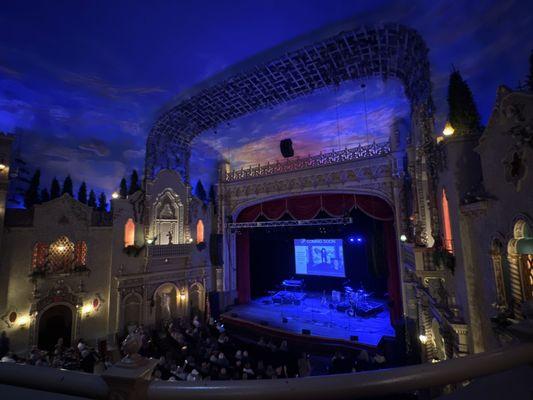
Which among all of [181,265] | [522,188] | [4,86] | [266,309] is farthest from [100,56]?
[266,309]

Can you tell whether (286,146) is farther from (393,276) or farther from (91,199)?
(91,199)

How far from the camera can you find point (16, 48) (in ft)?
28.5

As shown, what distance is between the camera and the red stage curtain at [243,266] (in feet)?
55.3

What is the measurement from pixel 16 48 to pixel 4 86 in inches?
108

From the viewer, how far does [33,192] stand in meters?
13.5

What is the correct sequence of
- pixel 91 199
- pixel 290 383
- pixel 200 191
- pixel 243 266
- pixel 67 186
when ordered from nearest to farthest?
pixel 290 383 < pixel 67 186 < pixel 91 199 < pixel 243 266 < pixel 200 191

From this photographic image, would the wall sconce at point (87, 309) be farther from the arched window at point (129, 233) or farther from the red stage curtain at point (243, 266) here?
the red stage curtain at point (243, 266)

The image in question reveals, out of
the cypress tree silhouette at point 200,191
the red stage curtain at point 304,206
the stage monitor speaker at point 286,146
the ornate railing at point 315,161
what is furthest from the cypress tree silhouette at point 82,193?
the red stage curtain at point 304,206

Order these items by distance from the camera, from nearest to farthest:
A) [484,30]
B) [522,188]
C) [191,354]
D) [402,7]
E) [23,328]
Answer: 1. [522,188]
2. [484,30]
3. [402,7]
4. [23,328]
5. [191,354]

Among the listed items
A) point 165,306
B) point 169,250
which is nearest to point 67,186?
point 169,250

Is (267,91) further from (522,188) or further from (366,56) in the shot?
(522,188)

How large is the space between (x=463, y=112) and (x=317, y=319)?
11451 millimetres

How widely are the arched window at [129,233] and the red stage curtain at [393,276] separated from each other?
13323 millimetres

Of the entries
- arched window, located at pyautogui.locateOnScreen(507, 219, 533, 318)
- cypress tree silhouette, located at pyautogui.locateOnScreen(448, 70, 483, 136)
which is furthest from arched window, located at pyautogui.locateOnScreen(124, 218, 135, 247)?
arched window, located at pyautogui.locateOnScreen(507, 219, 533, 318)
